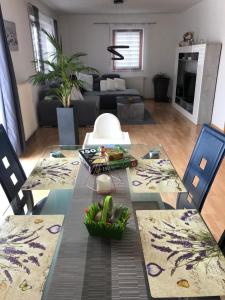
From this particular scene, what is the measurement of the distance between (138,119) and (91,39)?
130 inches

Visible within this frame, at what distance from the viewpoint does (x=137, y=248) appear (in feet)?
3.09

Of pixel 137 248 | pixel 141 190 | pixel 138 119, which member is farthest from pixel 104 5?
pixel 137 248

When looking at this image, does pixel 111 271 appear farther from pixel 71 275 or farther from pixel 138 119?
pixel 138 119

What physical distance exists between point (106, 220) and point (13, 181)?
32.2 inches

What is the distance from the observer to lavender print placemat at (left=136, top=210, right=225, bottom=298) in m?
0.78

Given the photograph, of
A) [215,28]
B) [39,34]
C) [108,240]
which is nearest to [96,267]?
[108,240]

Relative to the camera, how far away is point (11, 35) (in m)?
3.57

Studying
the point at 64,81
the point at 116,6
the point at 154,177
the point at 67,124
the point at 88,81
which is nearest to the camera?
the point at 154,177

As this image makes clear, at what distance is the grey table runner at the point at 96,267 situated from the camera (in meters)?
0.77

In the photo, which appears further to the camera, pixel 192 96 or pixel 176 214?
pixel 192 96

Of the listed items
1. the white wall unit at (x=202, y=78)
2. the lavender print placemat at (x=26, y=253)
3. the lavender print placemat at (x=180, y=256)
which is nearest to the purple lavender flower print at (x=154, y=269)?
the lavender print placemat at (x=180, y=256)

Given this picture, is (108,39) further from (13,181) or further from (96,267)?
(96,267)

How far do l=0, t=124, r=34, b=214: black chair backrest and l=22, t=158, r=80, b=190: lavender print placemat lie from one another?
10cm

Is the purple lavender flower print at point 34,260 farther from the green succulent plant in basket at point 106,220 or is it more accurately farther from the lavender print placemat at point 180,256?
the lavender print placemat at point 180,256
